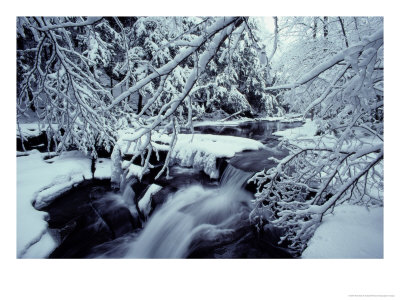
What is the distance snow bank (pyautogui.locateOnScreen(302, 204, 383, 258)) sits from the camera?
1.83 meters

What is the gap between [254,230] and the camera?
9.95ft

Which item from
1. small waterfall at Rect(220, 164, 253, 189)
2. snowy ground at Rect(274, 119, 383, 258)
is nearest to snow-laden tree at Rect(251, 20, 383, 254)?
snowy ground at Rect(274, 119, 383, 258)

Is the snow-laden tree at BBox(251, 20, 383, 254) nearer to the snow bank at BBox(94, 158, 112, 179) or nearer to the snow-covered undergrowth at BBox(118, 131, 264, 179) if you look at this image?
the snow-covered undergrowth at BBox(118, 131, 264, 179)

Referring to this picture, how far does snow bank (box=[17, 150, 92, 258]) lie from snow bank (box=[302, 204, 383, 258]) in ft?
8.37

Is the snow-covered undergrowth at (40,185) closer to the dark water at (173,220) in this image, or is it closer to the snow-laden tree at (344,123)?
the dark water at (173,220)

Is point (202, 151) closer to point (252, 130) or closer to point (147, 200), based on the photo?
point (147, 200)

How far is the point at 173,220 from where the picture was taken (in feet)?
11.6

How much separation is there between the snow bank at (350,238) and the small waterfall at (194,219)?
1387 millimetres

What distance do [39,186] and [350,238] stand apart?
411 cm

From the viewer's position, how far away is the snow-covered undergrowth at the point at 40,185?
2.14m

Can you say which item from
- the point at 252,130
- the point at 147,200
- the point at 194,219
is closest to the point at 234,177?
the point at 194,219

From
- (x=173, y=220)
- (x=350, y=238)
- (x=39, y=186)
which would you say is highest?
(x=39, y=186)
